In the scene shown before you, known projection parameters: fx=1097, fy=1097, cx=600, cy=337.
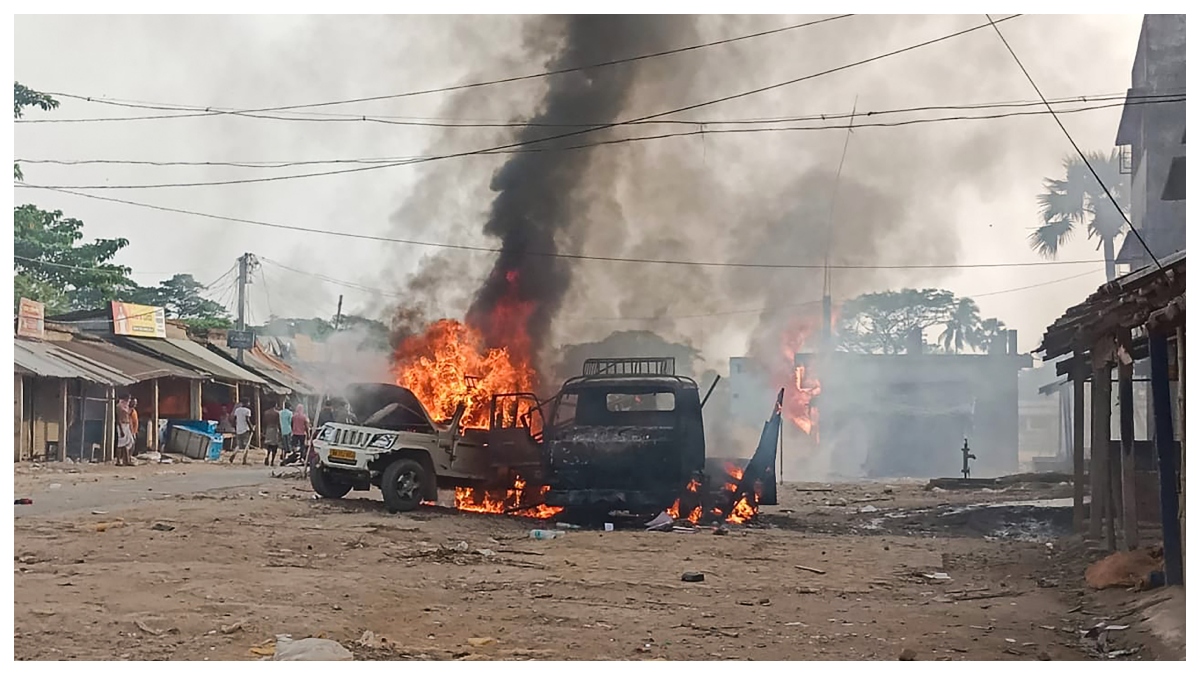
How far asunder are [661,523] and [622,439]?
959mm

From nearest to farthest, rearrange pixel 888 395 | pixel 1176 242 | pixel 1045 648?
pixel 1045 648
pixel 1176 242
pixel 888 395

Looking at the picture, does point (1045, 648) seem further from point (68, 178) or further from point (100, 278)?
point (100, 278)

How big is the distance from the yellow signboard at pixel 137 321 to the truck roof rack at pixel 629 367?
227 inches

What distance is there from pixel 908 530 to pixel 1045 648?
4987mm

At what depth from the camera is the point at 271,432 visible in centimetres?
1529

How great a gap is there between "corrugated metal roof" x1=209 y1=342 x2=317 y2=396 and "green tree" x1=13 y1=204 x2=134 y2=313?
5.74 feet

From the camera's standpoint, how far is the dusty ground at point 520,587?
7.06 m

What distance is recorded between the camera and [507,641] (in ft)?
23.9

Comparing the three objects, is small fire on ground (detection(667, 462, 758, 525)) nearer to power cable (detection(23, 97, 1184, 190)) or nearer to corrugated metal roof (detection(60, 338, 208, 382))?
power cable (detection(23, 97, 1184, 190))

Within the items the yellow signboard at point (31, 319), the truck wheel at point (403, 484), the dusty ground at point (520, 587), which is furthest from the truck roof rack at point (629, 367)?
the yellow signboard at point (31, 319)

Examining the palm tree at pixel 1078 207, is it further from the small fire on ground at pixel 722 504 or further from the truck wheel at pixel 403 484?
the truck wheel at pixel 403 484

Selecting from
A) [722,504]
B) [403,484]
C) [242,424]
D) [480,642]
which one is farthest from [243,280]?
[480,642]

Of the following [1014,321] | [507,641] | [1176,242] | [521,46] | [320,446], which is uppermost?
[521,46]

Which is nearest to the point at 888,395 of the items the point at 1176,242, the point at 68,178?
the point at 1176,242
